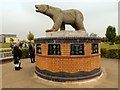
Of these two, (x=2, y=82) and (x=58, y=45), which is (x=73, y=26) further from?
(x=2, y=82)

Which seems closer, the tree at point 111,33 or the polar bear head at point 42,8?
the polar bear head at point 42,8

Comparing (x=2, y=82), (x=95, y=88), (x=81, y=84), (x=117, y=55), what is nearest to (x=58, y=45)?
(x=81, y=84)

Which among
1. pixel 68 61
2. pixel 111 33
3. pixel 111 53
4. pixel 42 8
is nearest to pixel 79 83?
pixel 68 61

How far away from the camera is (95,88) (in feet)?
22.6

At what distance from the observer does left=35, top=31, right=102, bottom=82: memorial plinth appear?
788cm

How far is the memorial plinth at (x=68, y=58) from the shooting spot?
7875 mm

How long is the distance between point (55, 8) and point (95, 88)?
5.48 metres

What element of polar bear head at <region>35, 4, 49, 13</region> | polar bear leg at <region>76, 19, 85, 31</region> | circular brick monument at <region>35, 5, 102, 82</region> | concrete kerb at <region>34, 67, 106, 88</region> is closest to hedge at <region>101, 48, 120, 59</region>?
polar bear leg at <region>76, 19, 85, 31</region>

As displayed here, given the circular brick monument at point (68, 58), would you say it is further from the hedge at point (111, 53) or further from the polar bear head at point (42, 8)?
the hedge at point (111, 53)

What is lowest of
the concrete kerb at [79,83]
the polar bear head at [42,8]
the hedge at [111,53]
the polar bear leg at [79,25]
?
the concrete kerb at [79,83]

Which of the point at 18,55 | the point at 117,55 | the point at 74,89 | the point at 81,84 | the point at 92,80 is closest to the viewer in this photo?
the point at 74,89

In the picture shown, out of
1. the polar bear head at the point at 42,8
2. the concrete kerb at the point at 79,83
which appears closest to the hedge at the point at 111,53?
the concrete kerb at the point at 79,83

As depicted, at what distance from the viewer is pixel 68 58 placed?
7.87 metres

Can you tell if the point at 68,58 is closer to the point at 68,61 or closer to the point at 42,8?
the point at 68,61
